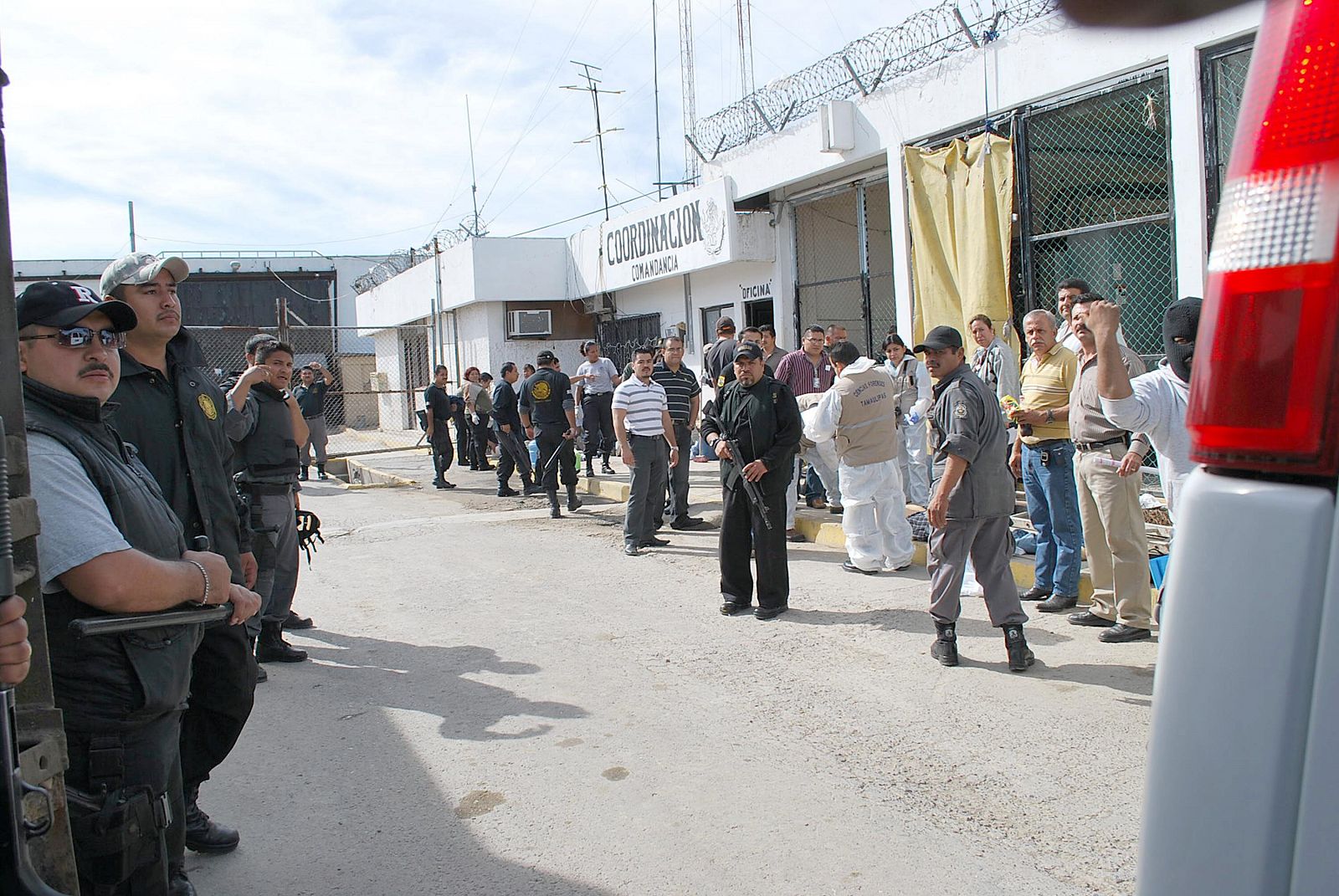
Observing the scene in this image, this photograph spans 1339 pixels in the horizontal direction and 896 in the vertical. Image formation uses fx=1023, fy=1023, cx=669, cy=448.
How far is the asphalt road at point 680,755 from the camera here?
3367 millimetres

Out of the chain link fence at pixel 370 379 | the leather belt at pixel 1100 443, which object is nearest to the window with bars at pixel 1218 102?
the leather belt at pixel 1100 443

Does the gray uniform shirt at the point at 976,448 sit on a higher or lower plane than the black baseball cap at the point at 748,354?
lower

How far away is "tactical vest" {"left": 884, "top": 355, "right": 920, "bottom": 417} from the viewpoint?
30.5 feet

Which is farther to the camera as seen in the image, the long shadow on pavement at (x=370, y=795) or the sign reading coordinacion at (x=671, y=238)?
the sign reading coordinacion at (x=671, y=238)

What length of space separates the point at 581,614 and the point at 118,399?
3.86m

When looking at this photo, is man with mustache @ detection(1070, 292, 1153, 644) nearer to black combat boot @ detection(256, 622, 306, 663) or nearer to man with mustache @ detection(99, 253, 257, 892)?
man with mustache @ detection(99, 253, 257, 892)

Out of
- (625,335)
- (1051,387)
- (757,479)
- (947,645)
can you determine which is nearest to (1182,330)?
(947,645)

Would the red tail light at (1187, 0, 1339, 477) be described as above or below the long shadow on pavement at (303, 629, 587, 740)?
above

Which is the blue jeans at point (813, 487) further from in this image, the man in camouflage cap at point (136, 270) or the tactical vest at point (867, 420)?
the man in camouflage cap at point (136, 270)

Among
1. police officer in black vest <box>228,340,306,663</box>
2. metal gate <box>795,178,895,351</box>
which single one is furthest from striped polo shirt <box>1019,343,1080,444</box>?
metal gate <box>795,178,895,351</box>

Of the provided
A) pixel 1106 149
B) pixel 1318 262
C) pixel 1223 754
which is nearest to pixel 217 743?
pixel 1223 754

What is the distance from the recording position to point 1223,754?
3.89 ft

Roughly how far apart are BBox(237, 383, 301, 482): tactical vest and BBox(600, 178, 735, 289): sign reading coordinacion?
944 centimetres

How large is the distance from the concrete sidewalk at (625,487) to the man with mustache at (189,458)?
5.03 m
